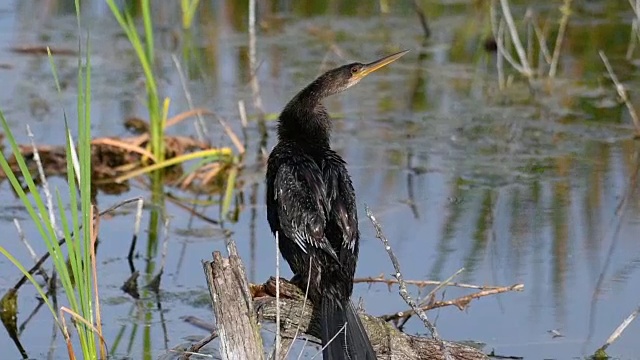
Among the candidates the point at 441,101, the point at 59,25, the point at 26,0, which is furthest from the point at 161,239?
the point at 26,0

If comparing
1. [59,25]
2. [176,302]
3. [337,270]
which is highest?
[59,25]

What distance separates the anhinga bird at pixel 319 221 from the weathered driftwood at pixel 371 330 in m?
0.07

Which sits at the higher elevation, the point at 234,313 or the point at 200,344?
the point at 234,313

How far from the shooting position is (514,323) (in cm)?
518

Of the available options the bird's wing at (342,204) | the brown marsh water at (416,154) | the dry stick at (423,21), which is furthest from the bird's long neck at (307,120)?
the dry stick at (423,21)

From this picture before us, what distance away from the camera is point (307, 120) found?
489cm

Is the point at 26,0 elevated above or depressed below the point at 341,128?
above

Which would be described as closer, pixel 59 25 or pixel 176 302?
pixel 176 302

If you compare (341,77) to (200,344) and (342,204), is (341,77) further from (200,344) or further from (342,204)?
(200,344)

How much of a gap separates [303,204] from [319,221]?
11 centimetres

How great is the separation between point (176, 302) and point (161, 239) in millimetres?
955

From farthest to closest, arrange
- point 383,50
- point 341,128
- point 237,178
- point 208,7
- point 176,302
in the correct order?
1. point 208,7
2. point 383,50
3. point 341,128
4. point 237,178
5. point 176,302

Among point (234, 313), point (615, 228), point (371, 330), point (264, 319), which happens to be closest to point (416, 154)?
point (615, 228)

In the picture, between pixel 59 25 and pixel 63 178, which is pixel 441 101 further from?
pixel 59 25
